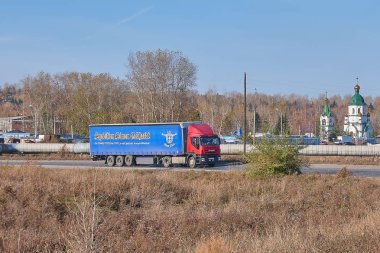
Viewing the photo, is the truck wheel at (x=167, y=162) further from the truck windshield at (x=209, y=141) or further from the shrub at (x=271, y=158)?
the shrub at (x=271, y=158)

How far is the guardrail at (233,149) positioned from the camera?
1843 inches

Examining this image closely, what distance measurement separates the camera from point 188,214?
15.7 metres

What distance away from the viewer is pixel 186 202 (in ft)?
69.1

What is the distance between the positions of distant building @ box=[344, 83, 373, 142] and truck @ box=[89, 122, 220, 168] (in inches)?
2839

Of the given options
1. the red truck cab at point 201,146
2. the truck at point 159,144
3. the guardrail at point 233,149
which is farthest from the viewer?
the guardrail at point 233,149

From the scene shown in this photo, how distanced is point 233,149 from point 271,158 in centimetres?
2443

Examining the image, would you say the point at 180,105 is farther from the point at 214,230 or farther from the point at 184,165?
the point at 214,230

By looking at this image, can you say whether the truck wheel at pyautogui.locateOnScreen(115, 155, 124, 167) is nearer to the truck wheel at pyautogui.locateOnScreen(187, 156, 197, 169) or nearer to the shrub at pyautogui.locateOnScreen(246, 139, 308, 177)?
the truck wheel at pyautogui.locateOnScreen(187, 156, 197, 169)

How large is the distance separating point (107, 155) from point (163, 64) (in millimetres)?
34325

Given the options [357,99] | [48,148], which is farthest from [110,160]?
[357,99]

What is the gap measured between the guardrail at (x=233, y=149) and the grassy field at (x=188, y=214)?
14.1 metres

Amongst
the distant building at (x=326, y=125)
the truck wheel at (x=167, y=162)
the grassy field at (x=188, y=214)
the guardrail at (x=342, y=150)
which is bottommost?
the grassy field at (x=188, y=214)

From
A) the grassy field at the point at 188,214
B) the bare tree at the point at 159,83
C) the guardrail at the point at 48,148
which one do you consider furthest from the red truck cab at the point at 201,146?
the bare tree at the point at 159,83

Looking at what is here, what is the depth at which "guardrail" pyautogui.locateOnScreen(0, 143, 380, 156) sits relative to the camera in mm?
46812
